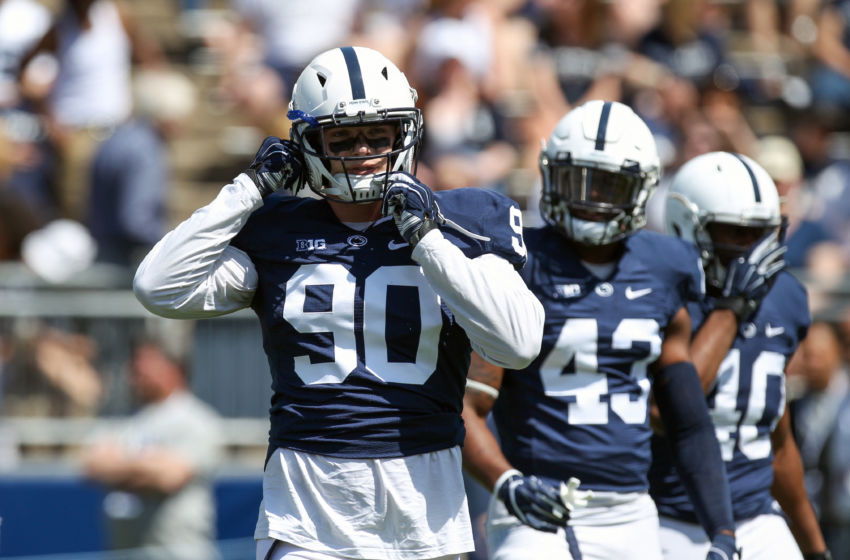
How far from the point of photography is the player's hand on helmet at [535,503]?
12.8 ft

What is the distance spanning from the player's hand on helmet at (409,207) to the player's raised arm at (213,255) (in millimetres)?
344

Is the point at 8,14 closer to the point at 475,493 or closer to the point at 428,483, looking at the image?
the point at 475,493

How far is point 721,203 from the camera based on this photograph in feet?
16.3

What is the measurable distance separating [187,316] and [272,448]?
45 cm

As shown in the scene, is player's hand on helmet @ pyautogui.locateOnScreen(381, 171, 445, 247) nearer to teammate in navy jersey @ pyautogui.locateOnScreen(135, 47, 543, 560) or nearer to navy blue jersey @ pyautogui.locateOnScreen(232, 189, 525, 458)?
teammate in navy jersey @ pyautogui.locateOnScreen(135, 47, 543, 560)

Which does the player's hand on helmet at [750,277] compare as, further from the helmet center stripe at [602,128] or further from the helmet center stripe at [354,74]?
the helmet center stripe at [354,74]

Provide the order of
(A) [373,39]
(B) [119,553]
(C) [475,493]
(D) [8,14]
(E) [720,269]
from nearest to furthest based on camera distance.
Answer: (E) [720,269] → (C) [475,493] → (B) [119,553] → (A) [373,39] → (D) [8,14]

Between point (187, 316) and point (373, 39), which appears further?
point (373, 39)

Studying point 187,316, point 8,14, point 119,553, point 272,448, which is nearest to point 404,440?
point 272,448

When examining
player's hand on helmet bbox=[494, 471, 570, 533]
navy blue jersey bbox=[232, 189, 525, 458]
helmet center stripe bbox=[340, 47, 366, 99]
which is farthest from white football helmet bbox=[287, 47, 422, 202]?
player's hand on helmet bbox=[494, 471, 570, 533]

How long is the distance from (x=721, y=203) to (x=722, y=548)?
4.28ft

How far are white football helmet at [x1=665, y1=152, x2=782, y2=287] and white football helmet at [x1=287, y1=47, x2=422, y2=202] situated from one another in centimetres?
145

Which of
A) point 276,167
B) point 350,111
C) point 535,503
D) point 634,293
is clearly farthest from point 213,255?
point 634,293

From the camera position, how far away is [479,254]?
3777 millimetres
